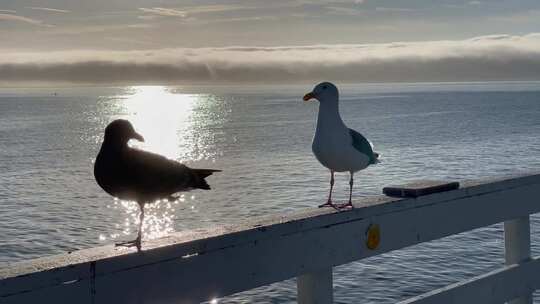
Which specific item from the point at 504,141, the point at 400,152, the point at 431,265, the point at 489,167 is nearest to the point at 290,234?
the point at 431,265

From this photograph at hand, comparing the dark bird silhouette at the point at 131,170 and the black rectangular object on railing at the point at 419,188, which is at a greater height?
the dark bird silhouette at the point at 131,170

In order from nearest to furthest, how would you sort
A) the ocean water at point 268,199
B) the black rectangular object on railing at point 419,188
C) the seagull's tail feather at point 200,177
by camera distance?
the seagull's tail feather at point 200,177 < the black rectangular object on railing at point 419,188 < the ocean water at point 268,199

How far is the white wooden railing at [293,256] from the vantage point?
8.36ft

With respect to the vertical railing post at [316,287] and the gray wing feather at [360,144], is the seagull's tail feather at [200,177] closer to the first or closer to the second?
the vertical railing post at [316,287]

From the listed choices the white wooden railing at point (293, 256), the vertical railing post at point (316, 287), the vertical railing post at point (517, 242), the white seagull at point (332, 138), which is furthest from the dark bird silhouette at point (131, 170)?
the vertical railing post at point (517, 242)

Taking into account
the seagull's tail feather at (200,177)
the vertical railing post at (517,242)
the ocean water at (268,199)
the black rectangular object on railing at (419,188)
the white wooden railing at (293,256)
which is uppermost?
the seagull's tail feather at (200,177)

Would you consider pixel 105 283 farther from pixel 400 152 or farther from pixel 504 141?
pixel 504 141

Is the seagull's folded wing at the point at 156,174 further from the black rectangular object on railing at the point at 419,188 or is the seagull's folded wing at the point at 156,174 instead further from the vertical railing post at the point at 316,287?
the black rectangular object on railing at the point at 419,188

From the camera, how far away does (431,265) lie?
1529 centimetres

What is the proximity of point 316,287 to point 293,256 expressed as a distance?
0.25 meters

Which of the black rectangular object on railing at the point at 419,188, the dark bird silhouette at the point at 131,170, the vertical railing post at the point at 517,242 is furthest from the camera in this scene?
the vertical railing post at the point at 517,242

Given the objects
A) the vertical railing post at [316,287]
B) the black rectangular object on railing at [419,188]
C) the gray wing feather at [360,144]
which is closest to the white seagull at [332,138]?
the gray wing feather at [360,144]

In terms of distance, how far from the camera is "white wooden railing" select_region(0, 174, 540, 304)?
8.36ft

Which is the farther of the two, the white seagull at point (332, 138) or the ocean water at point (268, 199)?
the ocean water at point (268, 199)
